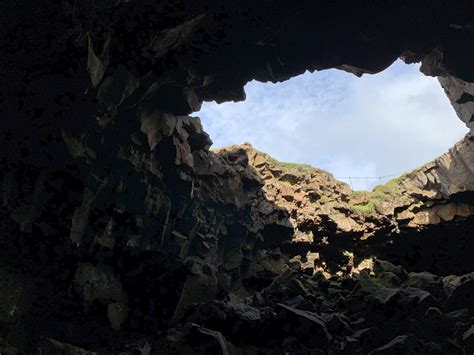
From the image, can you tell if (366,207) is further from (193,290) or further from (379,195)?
(193,290)

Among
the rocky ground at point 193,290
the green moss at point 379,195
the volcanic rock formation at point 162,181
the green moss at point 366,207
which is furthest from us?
the green moss at point 379,195

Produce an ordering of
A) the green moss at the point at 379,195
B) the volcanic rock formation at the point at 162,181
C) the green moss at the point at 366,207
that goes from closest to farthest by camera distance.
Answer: the volcanic rock formation at the point at 162,181
the green moss at the point at 366,207
the green moss at the point at 379,195

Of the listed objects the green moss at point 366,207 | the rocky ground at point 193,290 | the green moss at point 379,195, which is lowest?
the rocky ground at point 193,290

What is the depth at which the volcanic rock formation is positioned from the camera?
36.8ft

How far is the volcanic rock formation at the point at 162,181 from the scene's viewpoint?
11.2 metres

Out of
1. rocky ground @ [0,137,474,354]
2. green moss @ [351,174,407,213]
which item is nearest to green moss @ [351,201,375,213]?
green moss @ [351,174,407,213]

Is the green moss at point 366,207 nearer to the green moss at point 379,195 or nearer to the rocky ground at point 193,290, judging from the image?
the green moss at point 379,195

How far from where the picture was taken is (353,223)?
24.2 metres

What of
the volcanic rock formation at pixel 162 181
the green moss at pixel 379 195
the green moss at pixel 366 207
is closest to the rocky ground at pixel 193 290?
the volcanic rock formation at pixel 162 181

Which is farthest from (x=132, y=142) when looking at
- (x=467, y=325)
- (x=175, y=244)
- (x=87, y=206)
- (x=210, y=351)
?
(x=467, y=325)

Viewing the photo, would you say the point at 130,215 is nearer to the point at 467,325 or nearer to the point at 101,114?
the point at 101,114

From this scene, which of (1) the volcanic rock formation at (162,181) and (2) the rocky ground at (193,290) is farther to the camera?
(2) the rocky ground at (193,290)

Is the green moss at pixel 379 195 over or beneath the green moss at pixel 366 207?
over

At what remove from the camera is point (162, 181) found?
16.8m
